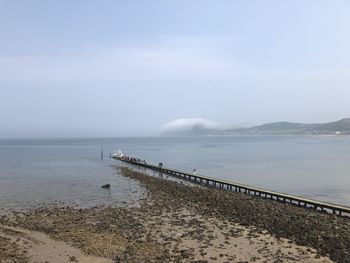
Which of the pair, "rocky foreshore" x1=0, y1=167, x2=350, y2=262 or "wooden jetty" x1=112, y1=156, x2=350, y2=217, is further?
"wooden jetty" x1=112, y1=156, x2=350, y2=217

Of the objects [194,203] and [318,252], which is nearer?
[318,252]

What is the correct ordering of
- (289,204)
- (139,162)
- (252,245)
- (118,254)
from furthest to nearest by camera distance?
(139,162)
(289,204)
(252,245)
(118,254)

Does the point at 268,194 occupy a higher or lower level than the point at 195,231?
higher

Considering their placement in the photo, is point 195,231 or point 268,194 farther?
point 268,194

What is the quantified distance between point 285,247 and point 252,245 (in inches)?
69.2

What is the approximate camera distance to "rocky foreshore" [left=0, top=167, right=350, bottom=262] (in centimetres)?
2094

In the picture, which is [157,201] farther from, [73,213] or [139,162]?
[139,162]

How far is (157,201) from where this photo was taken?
37188 mm

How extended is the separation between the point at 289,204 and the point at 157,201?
38.0 ft

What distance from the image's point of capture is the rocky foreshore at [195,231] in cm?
2094

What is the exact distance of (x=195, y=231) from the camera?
84.3ft

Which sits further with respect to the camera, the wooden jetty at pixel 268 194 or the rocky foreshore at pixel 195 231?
the wooden jetty at pixel 268 194

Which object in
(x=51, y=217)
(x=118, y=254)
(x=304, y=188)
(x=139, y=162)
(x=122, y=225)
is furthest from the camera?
(x=139, y=162)

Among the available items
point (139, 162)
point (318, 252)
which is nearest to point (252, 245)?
point (318, 252)
